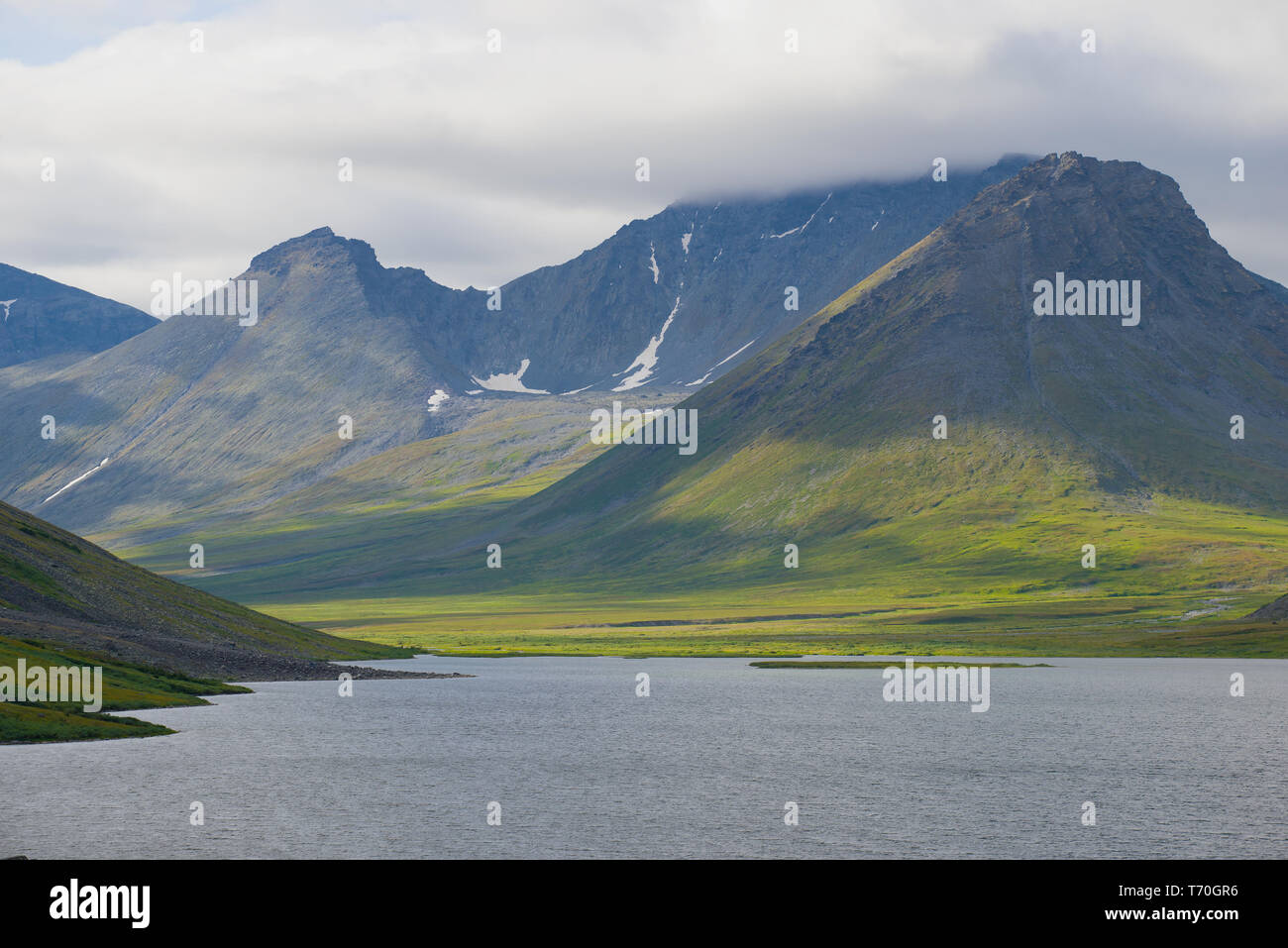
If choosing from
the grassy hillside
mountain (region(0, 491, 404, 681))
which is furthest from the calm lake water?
mountain (region(0, 491, 404, 681))

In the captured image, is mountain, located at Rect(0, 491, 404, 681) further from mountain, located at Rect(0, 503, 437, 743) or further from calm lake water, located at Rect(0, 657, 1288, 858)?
calm lake water, located at Rect(0, 657, 1288, 858)

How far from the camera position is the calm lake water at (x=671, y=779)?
60.7 meters

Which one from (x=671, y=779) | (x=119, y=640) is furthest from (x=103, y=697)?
(x=671, y=779)

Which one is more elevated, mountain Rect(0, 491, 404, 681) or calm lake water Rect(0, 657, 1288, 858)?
mountain Rect(0, 491, 404, 681)

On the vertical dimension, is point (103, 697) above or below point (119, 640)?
below

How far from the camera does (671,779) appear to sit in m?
80.6

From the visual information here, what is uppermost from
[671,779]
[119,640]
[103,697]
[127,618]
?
[127,618]

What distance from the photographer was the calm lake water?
60.7 metres

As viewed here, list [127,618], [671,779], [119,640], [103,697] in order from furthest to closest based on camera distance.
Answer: [127,618], [119,640], [103,697], [671,779]

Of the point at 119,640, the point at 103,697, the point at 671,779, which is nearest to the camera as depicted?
the point at 671,779

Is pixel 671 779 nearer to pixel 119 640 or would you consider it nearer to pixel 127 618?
pixel 119 640
